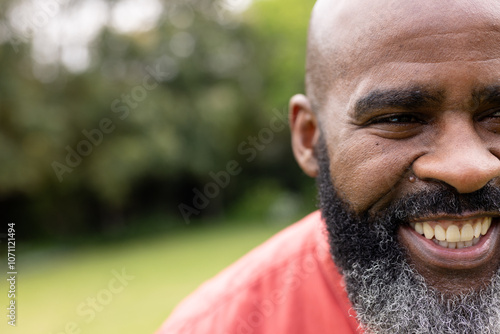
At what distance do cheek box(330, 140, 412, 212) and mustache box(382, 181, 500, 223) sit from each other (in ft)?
0.37

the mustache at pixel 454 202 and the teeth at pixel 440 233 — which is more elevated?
the mustache at pixel 454 202

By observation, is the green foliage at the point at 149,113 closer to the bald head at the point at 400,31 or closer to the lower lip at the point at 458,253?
the bald head at the point at 400,31

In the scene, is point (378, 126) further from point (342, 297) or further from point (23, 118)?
point (23, 118)

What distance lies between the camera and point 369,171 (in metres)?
2.00

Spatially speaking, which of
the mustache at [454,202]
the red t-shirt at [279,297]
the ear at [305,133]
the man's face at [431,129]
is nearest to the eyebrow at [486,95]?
the man's face at [431,129]

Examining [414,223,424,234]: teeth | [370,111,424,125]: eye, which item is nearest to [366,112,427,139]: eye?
[370,111,424,125]: eye

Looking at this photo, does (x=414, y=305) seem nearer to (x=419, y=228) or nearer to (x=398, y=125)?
(x=419, y=228)

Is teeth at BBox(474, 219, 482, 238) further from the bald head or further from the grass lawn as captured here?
the grass lawn

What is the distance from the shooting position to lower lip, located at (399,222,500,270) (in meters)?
1.86

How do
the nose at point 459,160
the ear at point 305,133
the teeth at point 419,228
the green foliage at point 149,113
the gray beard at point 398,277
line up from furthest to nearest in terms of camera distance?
1. the green foliage at point 149,113
2. the ear at point 305,133
3. the teeth at point 419,228
4. the gray beard at point 398,277
5. the nose at point 459,160

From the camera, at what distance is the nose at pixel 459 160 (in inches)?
68.3

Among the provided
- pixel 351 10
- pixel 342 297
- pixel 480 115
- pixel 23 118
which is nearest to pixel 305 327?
pixel 342 297

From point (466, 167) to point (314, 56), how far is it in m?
1.01

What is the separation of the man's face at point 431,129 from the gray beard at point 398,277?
12mm
